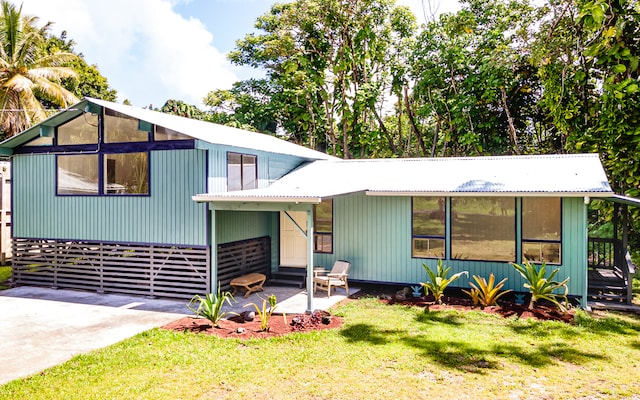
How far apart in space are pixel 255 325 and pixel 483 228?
5.45m

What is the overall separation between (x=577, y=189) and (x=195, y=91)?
2870cm

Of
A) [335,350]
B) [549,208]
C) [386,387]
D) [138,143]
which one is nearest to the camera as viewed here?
[386,387]

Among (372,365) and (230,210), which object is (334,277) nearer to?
(230,210)

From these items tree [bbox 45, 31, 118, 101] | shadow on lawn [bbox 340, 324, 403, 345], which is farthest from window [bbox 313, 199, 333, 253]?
tree [bbox 45, 31, 118, 101]

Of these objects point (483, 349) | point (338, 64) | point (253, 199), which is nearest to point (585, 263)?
point (483, 349)

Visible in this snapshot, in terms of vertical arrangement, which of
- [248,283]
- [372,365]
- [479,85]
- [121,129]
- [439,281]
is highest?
[479,85]

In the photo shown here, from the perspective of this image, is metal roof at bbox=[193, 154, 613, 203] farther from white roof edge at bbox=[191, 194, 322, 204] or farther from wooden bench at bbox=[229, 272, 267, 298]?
wooden bench at bbox=[229, 272, 267, 298]

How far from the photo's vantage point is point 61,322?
27.2 feet

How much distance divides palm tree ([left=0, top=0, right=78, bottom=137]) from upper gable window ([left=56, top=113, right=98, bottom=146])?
1095 cm

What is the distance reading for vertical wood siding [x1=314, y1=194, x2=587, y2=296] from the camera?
33.3 ft

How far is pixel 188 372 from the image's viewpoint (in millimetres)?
5852

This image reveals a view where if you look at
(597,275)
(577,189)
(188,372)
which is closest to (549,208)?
(577,189)

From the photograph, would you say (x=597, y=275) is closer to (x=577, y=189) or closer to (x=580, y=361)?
(x=577, y=189)

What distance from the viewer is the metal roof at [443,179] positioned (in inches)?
353
